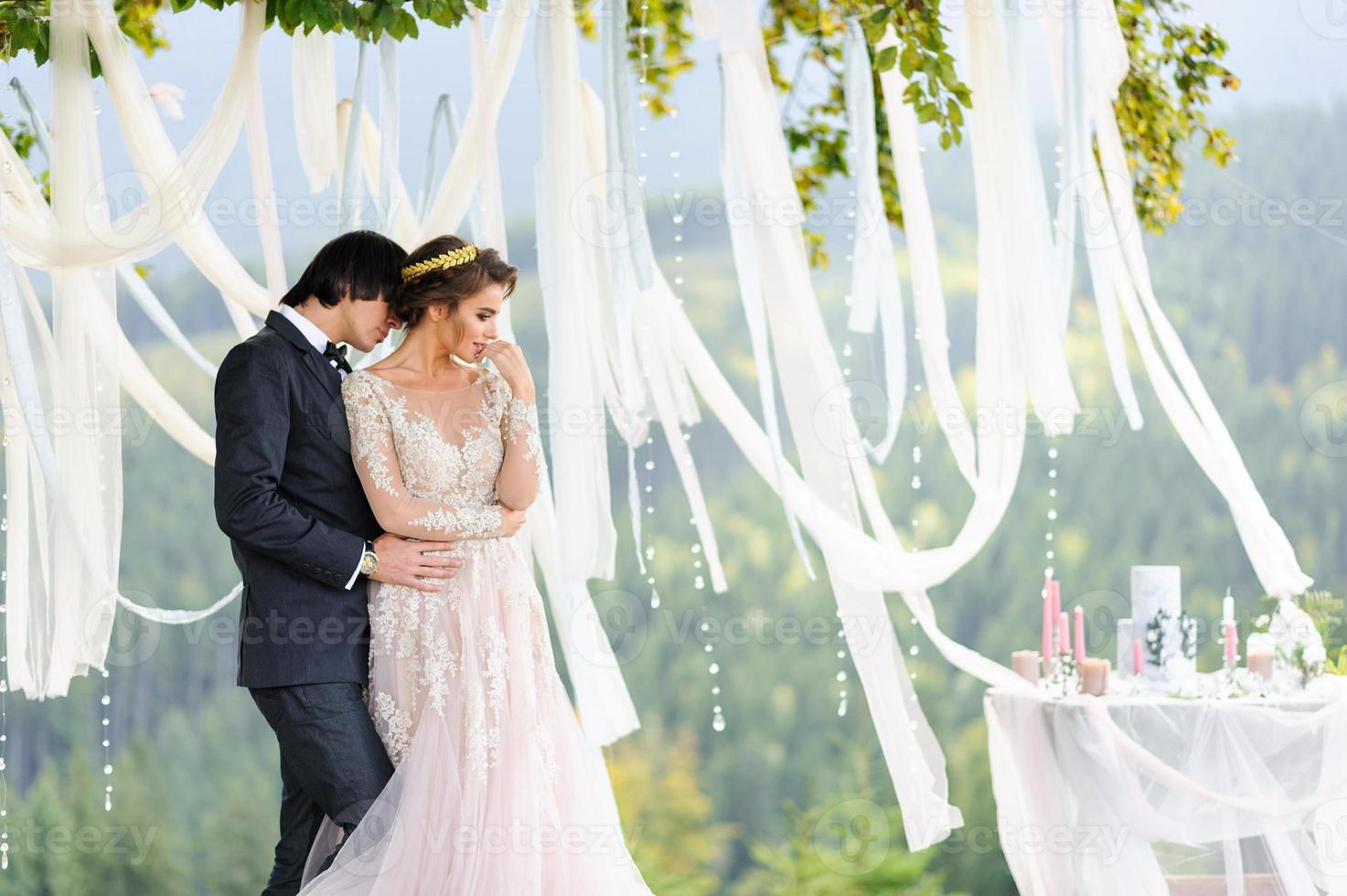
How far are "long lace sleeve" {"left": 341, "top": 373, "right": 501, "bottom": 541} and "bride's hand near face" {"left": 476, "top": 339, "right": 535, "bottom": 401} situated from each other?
208mm

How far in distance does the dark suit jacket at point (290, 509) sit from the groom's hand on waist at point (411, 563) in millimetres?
45

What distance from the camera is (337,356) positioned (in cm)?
225

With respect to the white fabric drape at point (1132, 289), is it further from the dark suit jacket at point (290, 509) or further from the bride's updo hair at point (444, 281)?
the dark suit jacket at point (290, 509)

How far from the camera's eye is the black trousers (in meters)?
2.07

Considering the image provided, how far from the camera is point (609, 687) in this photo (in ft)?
9.36

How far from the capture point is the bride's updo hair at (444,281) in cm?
218

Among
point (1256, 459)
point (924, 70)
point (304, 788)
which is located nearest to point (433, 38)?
point (924, 70)

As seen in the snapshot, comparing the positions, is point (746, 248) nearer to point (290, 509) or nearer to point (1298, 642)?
point (290, 509)

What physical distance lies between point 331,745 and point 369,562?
303 millimetres

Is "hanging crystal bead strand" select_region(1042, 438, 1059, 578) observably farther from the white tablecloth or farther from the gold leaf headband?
the gold leaf headband

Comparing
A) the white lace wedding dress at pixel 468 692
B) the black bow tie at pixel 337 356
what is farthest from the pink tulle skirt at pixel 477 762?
the black bow tie at pixel 337 356

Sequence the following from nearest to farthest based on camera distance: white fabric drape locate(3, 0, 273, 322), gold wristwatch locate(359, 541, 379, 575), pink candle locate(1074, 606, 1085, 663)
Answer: gold wristwatch locate(359, 541, 379, 575), white fabric drape locate(3, 0, 273, 322), pink candle locate(1074, 606, 1085, 663)

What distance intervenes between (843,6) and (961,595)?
178cm

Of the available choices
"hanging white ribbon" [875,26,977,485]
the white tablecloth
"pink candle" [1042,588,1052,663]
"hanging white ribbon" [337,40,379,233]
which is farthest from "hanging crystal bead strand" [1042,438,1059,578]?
"hanging white ribbon" [337,40,379,233]
